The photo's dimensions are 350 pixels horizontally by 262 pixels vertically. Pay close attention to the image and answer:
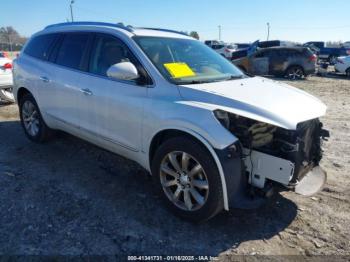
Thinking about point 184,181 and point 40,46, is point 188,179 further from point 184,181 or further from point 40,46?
point 40,46

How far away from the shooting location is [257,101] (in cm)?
330

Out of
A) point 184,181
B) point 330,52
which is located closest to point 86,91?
point 184,181

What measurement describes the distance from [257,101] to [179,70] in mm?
989

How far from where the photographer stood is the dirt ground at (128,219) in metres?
3.19

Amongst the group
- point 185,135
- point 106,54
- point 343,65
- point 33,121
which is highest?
point 106,54

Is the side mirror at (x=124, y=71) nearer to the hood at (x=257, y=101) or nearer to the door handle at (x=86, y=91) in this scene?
the hood at (x=257, y=101)

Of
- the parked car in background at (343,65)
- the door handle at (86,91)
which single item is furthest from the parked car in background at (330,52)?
the door handle at (86,91)

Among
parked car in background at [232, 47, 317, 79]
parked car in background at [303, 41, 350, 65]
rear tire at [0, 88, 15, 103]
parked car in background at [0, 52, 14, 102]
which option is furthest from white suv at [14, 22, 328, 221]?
parked car in background at [303, 41, 350, 65]

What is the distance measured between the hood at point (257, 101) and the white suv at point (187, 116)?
0.04 feet

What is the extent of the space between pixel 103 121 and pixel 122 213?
1147 mm

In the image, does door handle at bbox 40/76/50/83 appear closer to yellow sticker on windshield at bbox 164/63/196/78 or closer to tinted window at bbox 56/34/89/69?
tinted window at bbox 56/34/89/69

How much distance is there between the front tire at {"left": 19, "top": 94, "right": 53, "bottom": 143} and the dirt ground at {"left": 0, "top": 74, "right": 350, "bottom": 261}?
2.22 ft

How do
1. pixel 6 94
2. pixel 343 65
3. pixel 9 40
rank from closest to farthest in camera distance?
pixel 6 94 → pixel 343 65 → pixel 9 40

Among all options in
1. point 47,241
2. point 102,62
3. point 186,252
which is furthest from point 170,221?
point 102,62
